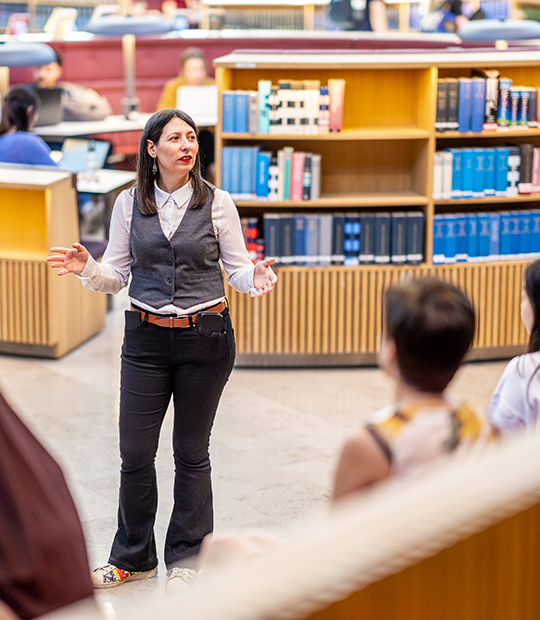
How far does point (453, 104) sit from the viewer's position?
5066 millimetres

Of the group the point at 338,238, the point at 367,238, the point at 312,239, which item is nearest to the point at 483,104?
the point at 367,238

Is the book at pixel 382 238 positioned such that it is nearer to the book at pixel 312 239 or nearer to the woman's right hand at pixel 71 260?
the book at pixel 312 239

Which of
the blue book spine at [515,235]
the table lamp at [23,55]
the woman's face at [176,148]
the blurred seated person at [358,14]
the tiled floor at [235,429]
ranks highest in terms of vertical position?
the blurred seated person at [358,14]

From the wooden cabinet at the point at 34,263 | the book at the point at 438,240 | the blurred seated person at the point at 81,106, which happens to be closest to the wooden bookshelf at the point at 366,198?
the book at the point at 438,240

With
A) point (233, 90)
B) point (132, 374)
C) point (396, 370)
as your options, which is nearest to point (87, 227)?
point (233, 90)

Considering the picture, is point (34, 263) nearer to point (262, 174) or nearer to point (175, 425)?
point (262, 174)

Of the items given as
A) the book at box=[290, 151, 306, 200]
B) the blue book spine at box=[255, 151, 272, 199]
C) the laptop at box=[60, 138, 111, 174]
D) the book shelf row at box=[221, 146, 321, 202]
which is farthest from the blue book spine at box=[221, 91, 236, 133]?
the laptop at box=[60, 138, 111, 174]

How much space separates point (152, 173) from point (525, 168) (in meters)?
2.99

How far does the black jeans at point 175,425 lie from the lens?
2816 mm

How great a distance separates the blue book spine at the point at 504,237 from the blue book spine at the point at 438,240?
1.19ft

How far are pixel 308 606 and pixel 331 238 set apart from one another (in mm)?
4366

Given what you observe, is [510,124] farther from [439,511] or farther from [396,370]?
[439,511]

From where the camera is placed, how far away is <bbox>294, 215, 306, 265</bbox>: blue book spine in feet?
16.9

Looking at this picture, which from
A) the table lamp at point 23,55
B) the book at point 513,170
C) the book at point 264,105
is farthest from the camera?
the table lamp at point 23,55
